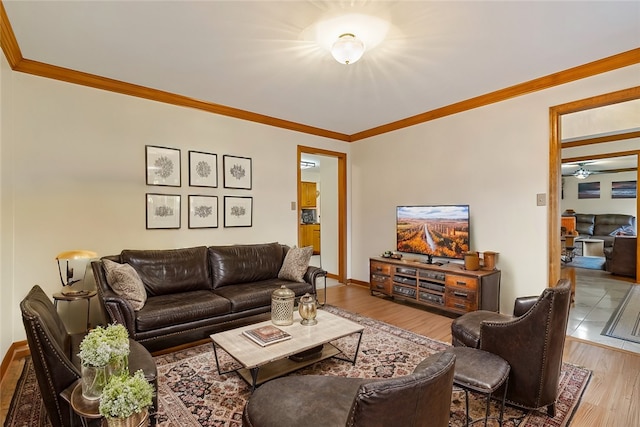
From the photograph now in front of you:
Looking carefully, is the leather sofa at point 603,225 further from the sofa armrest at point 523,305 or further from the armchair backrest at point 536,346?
the armchair backrest at point 536,346

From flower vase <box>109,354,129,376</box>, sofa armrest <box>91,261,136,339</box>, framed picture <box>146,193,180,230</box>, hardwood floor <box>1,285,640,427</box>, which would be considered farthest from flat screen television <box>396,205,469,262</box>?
flower vase <box>109,354,129,376</box>

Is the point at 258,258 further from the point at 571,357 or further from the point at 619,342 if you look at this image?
the point at 619,342

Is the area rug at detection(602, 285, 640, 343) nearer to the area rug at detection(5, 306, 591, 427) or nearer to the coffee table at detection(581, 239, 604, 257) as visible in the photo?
the area rug at detection(5, 306, 591, 427)

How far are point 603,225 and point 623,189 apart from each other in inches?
48.7

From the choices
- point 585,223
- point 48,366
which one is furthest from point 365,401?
point 585,223

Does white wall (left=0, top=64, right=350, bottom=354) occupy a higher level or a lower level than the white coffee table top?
higher

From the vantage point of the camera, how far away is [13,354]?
2879 mm

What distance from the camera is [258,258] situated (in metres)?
4.15

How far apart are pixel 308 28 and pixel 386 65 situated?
965mm

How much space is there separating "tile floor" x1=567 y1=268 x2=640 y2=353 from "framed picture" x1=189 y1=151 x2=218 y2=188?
15.0 ft

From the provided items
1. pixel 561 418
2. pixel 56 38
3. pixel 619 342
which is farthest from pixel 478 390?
pixel 56 38

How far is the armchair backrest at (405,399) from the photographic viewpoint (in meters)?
0.86

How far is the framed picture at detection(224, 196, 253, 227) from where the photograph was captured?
4.42 meters

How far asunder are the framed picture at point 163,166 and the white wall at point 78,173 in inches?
2.5
